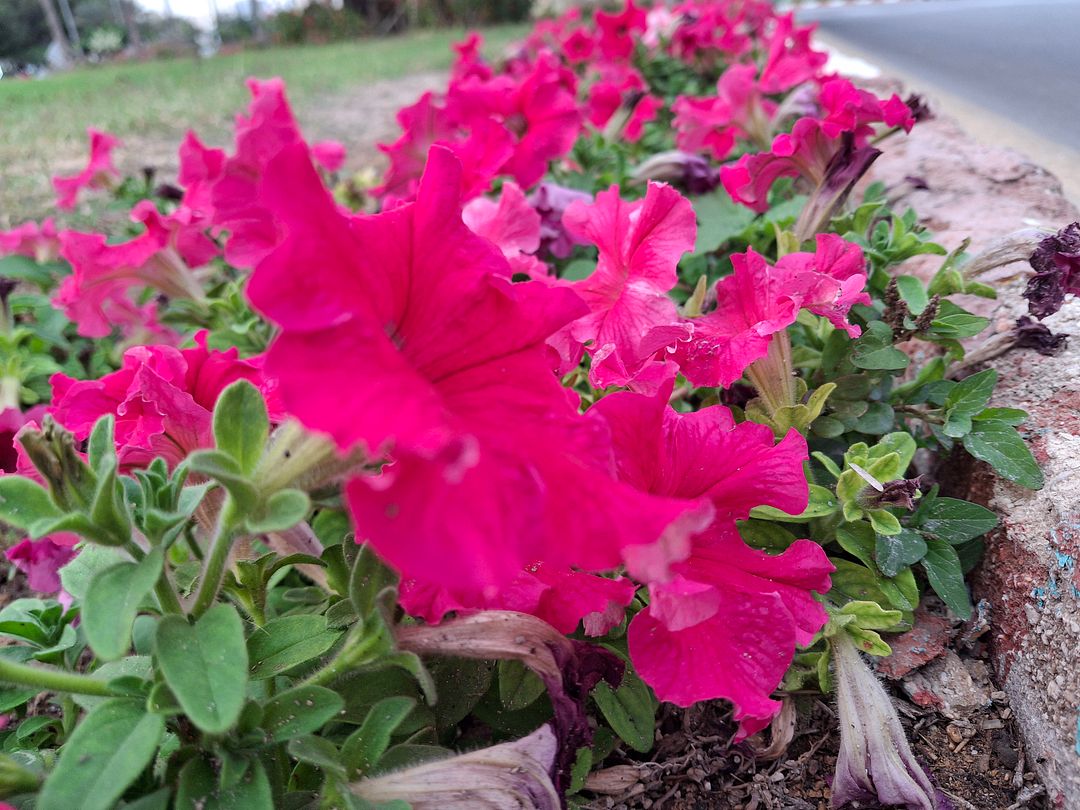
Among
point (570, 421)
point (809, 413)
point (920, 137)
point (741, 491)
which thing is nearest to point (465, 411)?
point (570, 421)

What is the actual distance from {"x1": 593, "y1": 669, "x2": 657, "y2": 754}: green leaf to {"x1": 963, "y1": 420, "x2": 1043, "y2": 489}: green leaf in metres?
0.53

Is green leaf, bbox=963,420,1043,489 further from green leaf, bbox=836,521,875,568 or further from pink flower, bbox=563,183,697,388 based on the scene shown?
pink flower, bbox=563,183,697,388

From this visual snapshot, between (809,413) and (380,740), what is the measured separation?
617mm

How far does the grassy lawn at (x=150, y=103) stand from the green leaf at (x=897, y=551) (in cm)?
342

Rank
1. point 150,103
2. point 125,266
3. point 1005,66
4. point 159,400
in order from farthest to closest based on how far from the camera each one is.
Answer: point 150,103, point 1005,66, point 125,266, point 159,400

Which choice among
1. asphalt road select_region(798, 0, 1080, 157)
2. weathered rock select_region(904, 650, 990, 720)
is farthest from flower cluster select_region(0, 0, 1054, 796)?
asphalt road select_region(798, 0, 1080, 157)

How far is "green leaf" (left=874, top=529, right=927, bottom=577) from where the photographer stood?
37.8 inches

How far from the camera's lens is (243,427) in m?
0.67

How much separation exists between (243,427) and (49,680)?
0.26 metres

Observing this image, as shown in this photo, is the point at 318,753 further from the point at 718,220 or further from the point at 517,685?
the point at 718,220

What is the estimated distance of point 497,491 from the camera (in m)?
0.52

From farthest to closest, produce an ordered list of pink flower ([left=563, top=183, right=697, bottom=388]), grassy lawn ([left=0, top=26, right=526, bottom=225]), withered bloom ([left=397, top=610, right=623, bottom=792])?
grassy lawn ([left=0, top=26, right=526, bottom=225]), pink flower ([left=563, top=183, right=697, bottom=388]), withered bloom ([left=397, top=610, right=623, bottom=792])

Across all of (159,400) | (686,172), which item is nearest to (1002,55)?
(686,172)

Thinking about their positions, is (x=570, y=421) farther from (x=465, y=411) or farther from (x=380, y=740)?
(x=380, y=740)
